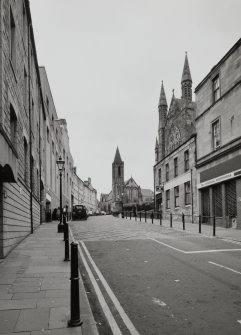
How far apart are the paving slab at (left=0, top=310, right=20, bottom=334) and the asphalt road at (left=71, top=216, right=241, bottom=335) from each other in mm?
1226

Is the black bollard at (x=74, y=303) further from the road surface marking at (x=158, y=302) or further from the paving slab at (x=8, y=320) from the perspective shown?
the road surface marking at (x=158, y=302)

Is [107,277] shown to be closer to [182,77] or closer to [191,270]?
[191,270]

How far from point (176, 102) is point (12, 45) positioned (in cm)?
3078

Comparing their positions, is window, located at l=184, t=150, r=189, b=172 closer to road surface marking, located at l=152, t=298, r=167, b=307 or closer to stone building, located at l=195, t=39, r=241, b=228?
stone building, located at l=195, t=39, r=241, b=228

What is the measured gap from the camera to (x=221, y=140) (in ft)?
73.4

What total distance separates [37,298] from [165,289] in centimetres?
248

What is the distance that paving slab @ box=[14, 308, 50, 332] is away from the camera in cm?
447

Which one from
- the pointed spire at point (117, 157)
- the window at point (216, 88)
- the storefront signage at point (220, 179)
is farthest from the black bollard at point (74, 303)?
the pointed spire at point (117, 157)

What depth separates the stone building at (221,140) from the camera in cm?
2028

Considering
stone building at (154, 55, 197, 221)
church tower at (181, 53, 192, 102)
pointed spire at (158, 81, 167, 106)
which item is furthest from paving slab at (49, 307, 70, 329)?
pointed spire at (158, 81, 167, 106)

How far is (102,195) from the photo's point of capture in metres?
194

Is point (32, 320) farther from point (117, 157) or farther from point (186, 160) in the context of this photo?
point (117, 157)

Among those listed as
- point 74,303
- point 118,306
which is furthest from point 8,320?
point 118,306

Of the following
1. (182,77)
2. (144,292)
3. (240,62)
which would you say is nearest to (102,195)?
(182,77)
